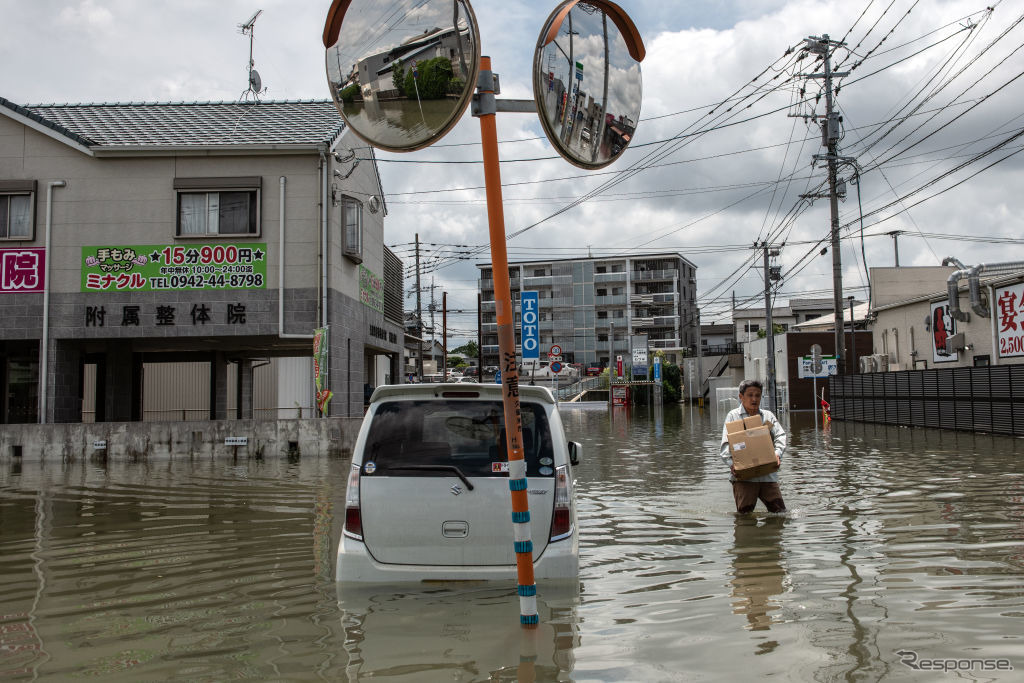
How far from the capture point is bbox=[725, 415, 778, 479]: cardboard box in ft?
28.1

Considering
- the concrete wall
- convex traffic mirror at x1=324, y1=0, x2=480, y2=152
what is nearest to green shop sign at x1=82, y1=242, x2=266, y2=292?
the concrete wall

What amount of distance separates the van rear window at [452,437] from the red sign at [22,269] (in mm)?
19850

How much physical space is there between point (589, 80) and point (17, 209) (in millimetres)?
22258

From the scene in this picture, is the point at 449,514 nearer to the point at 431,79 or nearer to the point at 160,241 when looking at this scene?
the point at 431,79

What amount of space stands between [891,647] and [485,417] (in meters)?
2.73

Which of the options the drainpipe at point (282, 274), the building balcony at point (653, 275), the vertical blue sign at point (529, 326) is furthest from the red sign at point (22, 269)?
the building balcony at point (653, 275)

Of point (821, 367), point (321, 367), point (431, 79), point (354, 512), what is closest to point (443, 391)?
point (354, 512)

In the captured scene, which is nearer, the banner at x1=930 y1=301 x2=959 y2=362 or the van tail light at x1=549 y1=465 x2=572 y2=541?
the van tail light at x1=549 y1=465 x2=572 y2=541

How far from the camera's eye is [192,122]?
24.5 meters

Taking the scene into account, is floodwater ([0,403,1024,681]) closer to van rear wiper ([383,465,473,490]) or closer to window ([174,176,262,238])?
van rear wiper ([383,465,473,490])

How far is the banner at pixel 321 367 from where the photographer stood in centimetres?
2084

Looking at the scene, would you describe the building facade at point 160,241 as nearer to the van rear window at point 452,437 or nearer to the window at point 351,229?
the window at point 351,229

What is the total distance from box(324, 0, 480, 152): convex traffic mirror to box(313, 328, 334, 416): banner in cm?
1722

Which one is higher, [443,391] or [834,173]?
[834,173]
